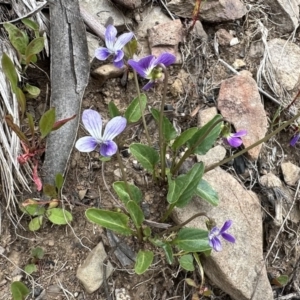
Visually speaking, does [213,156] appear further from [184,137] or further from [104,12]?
[104,12]

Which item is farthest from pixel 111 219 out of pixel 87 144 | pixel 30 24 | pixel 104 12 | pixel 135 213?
pixel 104 12

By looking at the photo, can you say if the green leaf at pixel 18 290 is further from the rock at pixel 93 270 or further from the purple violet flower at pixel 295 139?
the purple violet flower at pixel 295 139

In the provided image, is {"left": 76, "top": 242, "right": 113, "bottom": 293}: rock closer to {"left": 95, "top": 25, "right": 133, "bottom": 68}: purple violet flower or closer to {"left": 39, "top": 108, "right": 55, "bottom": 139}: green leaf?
{"left": 39, "top": 108, "right": 55, "bottom": 139}: green leaf

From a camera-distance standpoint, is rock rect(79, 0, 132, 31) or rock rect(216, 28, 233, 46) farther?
rock rect(216, 28, 233, 46)

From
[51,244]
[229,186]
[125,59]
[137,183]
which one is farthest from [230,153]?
[51,244]

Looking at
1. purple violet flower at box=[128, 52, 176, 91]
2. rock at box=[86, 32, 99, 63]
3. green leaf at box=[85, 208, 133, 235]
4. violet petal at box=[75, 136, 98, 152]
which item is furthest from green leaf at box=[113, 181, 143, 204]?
rock at box=[86, 32, 99, 63]

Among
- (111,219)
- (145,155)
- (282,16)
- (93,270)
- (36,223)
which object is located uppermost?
(282,16)
